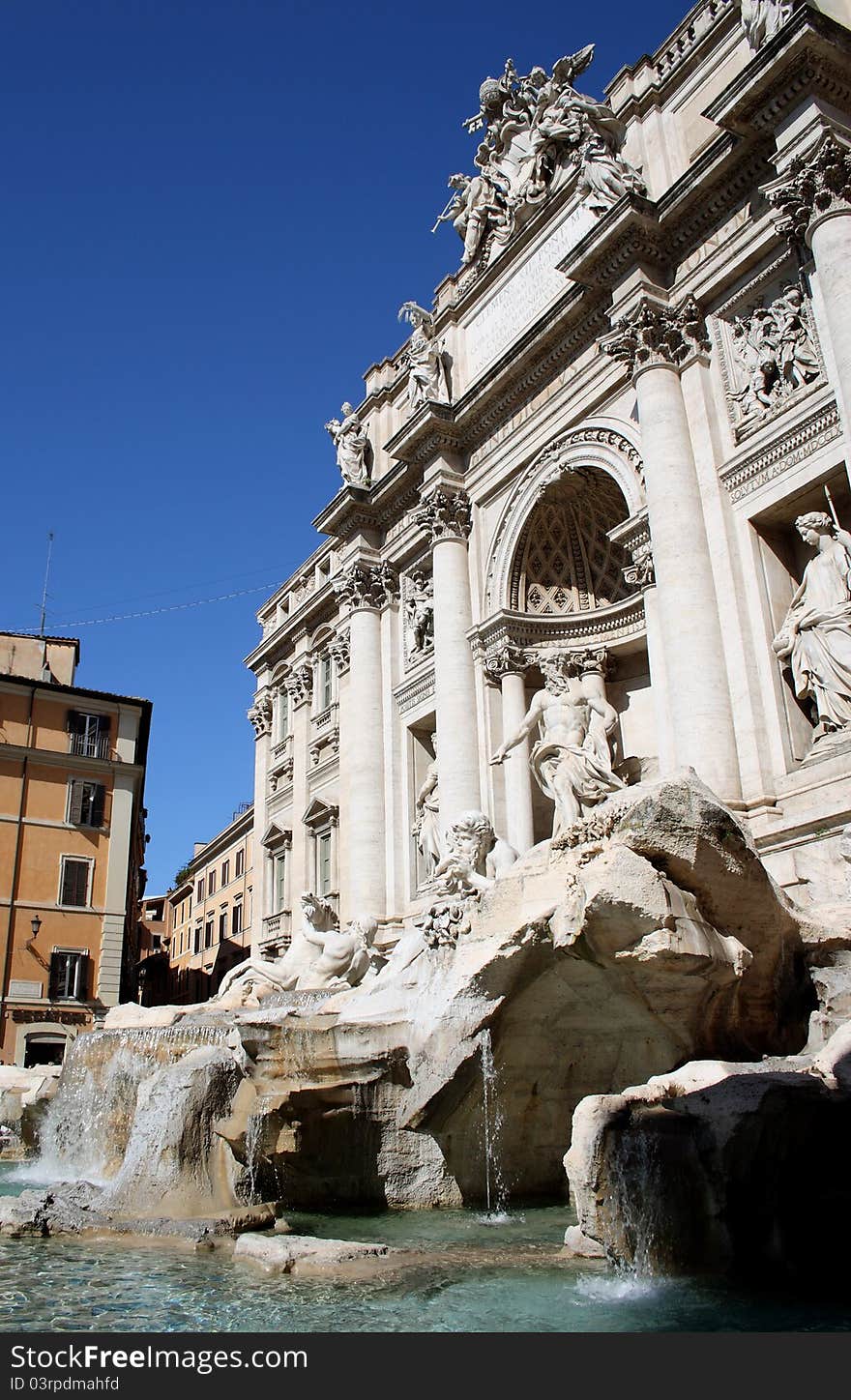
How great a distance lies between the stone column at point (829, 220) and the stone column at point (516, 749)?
7.43m

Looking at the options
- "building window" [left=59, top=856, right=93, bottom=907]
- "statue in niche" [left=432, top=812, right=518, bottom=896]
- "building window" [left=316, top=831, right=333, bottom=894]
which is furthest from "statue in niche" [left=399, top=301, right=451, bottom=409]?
"building window" [left=59, top=856, right=93, bottom=907]

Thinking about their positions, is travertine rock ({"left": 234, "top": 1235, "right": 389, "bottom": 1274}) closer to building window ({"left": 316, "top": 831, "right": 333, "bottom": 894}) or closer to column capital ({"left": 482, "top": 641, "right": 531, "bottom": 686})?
column capital ({"left": 482, "top": 641, "right": 531, "bottom": 686})

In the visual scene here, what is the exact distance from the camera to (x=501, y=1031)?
8445 mm

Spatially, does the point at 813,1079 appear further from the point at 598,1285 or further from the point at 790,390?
the point at 790,390

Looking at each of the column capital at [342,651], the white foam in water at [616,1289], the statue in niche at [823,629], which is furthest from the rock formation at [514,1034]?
the column capital at [342,651]

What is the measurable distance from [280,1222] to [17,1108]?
389 inches

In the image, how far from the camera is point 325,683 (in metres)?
29.7

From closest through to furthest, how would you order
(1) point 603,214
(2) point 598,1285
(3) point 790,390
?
(2) point 598,1285, (3) point 790,390, (1) point 603,214

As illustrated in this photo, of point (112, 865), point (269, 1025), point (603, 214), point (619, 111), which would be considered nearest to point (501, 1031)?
point (269, 1025)

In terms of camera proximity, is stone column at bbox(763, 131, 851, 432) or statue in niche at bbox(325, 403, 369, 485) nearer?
stone column at bbox(763, 131, 851, 432)

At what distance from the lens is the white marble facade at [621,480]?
547 inches

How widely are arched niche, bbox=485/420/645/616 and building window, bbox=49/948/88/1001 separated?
17.4m

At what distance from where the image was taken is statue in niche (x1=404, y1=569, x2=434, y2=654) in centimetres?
2323

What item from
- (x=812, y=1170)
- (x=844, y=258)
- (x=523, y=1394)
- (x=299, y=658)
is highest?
(x=299, y=658)
